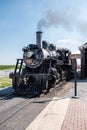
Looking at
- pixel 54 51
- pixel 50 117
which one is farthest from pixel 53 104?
pixel 54 51

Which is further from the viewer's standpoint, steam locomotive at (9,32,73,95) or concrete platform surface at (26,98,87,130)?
steam locomotive at (9,32,73,95)

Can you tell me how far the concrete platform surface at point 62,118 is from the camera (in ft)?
28.7

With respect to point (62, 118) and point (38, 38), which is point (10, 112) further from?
point (38, 38)

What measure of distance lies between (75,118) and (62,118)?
1.60 feet

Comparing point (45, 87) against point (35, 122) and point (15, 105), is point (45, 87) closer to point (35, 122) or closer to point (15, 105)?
point (15, 105)

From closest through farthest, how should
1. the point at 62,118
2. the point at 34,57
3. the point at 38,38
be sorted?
the point at 62,118 < the point at 34,57 < the point at 38,38

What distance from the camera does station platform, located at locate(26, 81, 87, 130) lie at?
28.7 feet

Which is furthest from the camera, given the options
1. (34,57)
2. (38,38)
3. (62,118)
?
(38,38)

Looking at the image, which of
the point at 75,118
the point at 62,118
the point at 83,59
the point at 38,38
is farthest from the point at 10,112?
the point at 83,59

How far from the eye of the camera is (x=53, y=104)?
13.1m

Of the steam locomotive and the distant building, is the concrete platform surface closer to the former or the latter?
the steam locomotive

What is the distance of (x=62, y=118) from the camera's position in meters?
9.92

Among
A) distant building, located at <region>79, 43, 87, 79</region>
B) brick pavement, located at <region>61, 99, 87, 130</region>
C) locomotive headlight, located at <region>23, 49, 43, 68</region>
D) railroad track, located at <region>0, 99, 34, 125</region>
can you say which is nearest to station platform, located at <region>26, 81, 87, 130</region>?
brick pavement, located at <region>61, 99, 87, 130</region>

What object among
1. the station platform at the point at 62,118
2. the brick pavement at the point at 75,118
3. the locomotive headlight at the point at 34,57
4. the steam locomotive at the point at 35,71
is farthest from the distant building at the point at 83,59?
the station platform at the point at 62,118
